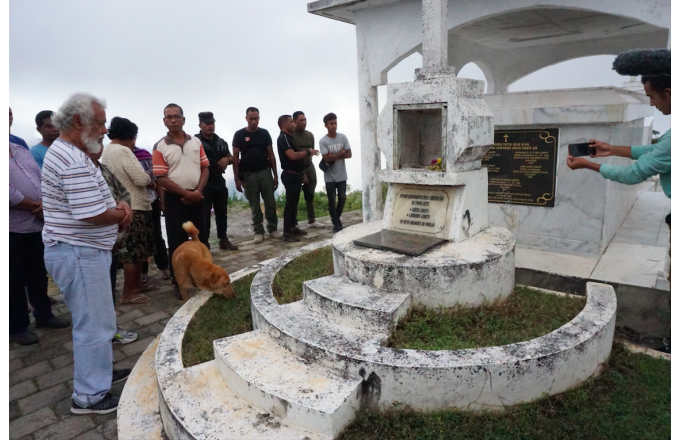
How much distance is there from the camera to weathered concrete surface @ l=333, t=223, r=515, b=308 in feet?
11.2

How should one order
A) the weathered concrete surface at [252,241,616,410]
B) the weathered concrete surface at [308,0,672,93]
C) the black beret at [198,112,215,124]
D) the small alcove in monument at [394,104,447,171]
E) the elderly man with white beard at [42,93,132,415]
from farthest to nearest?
the black beret at [198,112,215,124], the weathered concrete surface at [308,0,672,93], the small alcove in monument at [394,104,447,171], the elderly man with white beard at [42,93,132,415], the weathered concrete surface at [252,241,616,410]

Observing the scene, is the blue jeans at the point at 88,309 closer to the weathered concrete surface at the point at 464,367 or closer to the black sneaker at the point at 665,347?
the weathered concrete surface at the point at 464,367

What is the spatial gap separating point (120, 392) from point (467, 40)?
8.09m

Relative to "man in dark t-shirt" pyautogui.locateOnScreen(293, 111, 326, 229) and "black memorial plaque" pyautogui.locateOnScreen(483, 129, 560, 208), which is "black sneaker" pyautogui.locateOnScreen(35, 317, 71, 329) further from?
"black memorial plaque" pyautogui.locateOnScreen(483, 129, 560, 208)

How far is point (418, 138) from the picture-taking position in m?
4.84

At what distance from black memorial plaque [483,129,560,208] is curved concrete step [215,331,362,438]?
12.4 ft

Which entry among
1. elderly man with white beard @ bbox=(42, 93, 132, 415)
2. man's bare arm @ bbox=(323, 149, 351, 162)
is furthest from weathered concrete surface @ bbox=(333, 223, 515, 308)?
man's bare arm @ bbox=(323, 149, 351, 162)

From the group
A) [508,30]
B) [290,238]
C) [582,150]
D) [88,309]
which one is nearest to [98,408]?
[88,309]

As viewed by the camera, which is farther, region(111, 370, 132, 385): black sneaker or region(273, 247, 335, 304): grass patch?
region(273, 247, 335, 304): grass patch

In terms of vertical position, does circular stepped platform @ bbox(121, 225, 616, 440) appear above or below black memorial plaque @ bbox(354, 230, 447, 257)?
below

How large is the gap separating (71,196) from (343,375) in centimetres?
202

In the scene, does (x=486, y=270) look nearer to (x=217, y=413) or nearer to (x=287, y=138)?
(x=217, y=413)

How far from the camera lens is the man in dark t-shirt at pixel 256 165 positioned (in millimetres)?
6938

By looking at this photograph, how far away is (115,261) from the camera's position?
4.29m
